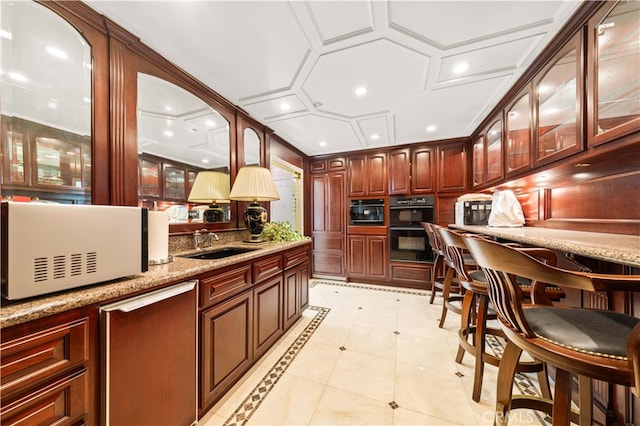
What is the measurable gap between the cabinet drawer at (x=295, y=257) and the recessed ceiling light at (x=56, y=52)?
1868 mm

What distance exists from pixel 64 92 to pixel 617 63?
9.74 feet

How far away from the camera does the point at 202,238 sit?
1.94 m

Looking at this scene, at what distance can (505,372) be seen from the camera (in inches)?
40.3

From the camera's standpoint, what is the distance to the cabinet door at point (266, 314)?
1673mm

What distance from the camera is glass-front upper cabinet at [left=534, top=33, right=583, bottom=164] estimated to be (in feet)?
4.45

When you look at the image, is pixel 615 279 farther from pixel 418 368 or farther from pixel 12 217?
pixel 12 217

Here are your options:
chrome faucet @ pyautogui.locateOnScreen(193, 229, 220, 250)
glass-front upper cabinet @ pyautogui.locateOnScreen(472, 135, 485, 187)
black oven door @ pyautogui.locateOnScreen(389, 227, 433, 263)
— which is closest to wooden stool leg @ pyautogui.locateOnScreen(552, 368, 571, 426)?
chrome faucet @ pyautogui.locateOnScreen(193, 229, 220, 250)

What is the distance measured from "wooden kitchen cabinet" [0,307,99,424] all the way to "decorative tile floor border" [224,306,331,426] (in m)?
0.75

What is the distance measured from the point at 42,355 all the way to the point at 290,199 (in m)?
3.41

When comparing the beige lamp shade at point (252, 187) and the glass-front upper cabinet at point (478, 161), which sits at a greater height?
the glass-front upper cabinet at point (478, 161)


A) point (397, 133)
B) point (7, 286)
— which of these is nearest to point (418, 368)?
point (7, 286)

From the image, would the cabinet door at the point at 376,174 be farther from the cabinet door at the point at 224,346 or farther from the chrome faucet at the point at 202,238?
the cabinet door at the point at 224,346

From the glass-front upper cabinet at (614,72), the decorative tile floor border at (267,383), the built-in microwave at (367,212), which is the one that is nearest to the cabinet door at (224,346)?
the decorative tile floor border at (267,383)

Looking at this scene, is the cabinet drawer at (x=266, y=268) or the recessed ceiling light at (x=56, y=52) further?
the cabinet drawer at (x=266, y=268)
